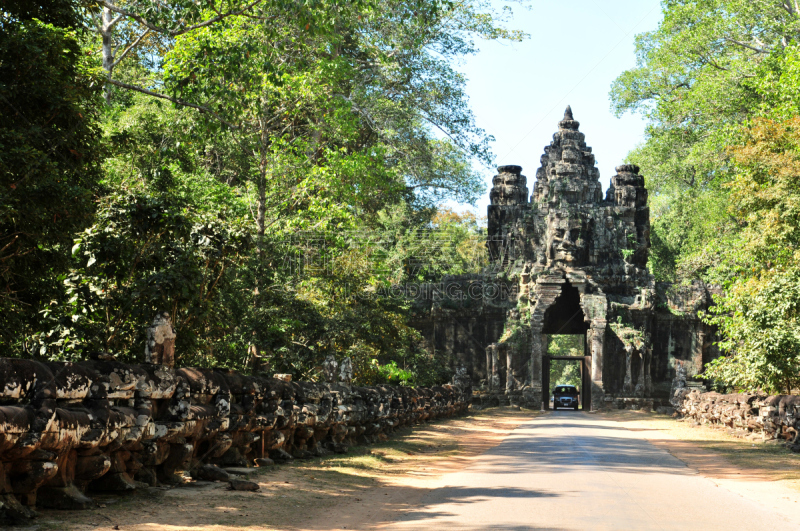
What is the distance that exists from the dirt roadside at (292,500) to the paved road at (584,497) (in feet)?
1.55

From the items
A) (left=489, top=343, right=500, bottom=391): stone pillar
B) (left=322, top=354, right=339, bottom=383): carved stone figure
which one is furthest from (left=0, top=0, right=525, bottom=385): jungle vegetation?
(left=489, top=343, right=500, bottom=391): stone pillar

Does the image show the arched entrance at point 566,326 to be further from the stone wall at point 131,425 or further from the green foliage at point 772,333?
the stone wall at point 131,425

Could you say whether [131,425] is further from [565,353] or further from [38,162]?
[565,353]

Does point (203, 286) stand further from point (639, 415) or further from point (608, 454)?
point (639, 415)

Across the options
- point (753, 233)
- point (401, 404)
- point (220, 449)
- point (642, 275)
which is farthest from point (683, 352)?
point (220, 449)

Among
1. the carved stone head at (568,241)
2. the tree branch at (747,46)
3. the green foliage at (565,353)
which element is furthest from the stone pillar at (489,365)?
the green foliage at (565,353)

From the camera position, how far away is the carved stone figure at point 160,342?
972 cm

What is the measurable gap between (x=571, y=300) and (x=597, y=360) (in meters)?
4.85

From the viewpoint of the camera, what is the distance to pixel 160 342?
9766 mm

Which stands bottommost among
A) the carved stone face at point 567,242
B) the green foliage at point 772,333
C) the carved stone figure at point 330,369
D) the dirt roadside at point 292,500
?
the dirt roadside at point 292,500

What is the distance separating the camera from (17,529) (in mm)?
5414

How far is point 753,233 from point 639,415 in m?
9.73

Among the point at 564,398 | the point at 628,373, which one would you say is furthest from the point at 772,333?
the point at 564,398

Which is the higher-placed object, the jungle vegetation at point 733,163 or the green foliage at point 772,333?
the jungle vegetation at point 733,163
